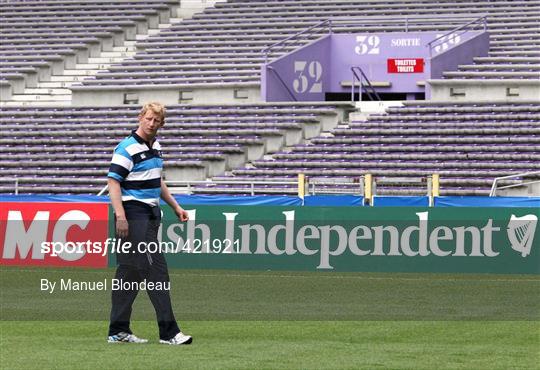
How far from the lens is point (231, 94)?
98.0 feet

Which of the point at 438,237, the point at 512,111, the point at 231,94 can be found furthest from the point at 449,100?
the point at 438,237

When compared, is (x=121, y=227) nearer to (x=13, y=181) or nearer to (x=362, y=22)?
(x=13, y=181)

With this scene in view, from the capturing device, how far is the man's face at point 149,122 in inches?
359

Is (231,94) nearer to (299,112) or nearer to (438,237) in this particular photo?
(299,112)

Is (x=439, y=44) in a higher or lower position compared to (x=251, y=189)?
higher

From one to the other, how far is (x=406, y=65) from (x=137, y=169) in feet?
70.3

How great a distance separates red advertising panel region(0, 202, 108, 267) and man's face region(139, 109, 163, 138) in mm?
9548

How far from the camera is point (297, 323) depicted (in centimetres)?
1091

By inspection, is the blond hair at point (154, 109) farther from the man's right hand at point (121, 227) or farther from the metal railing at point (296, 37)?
the metal railing at point (296, 37)

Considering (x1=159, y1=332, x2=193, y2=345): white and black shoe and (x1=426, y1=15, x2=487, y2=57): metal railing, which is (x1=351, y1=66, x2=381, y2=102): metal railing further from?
(x1=159, y1=332, x2=193, y2=345): white and black shoe

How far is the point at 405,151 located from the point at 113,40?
11.9 meters

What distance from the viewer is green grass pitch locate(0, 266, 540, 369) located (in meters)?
8.28
